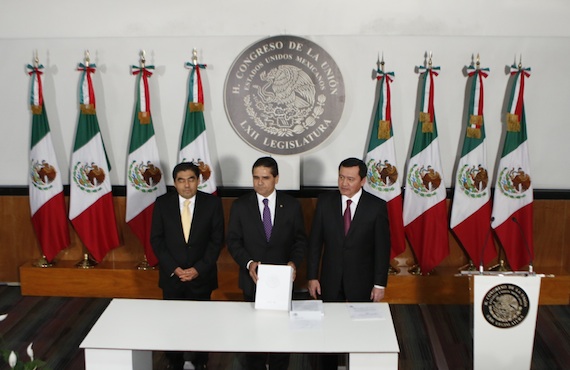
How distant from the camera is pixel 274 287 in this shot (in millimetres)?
3391

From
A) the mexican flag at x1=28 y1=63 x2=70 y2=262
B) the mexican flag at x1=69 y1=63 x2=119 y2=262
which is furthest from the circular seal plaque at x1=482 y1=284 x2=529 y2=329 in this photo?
the mexican flag at x1=28 y1=63 x2=70 y2=262

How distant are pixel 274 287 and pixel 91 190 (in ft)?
8.81

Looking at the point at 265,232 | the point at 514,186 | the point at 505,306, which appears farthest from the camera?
the point at 514,186

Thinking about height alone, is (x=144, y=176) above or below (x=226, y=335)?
above

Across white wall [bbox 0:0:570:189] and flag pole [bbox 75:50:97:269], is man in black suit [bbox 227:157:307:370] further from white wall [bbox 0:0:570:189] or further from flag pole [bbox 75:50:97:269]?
flag pole [bbox 75:50:97:269]

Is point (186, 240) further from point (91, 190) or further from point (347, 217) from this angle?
point (91, 190)

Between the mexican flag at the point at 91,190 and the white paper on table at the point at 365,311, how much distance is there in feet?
9.13

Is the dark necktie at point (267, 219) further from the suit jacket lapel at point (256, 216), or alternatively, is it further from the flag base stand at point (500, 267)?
the flag base stand at point (500, 267)

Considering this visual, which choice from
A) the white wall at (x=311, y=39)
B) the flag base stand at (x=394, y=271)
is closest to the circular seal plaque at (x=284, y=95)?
the white wall at (x=311, y=39)

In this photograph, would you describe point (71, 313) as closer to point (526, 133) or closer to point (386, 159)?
point (386, 159)

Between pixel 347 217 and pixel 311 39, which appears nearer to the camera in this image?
pixel 347 217

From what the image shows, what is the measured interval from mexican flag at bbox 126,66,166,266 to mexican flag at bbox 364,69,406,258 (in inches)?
71.0

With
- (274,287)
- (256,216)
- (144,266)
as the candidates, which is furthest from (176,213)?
(144,266)

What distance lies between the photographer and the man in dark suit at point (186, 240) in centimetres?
407
